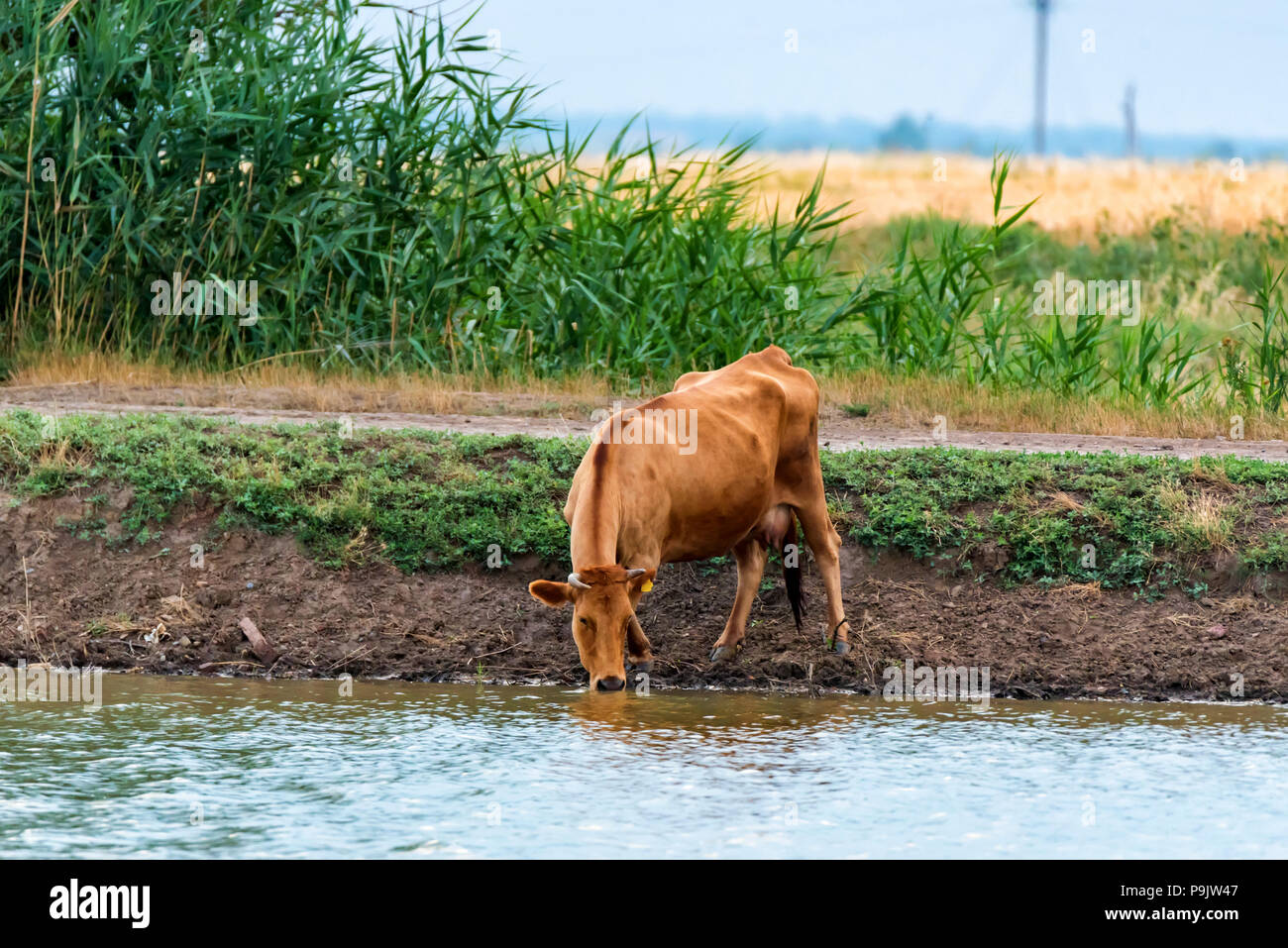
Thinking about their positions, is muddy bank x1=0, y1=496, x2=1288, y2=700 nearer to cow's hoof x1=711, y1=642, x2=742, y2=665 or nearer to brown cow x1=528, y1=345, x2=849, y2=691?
cow's hoof x1=711, y1=642, x2=742, y2=665

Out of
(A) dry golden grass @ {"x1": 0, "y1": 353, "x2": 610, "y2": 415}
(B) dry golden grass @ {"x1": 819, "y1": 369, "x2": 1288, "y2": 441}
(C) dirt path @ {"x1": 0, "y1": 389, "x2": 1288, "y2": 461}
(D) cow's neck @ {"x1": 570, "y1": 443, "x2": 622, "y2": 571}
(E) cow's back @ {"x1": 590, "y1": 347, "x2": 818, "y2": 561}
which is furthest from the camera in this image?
(A) dry golden grass @ {"x1": 0, "y1": 353, "x2": 610, "y2": 415}

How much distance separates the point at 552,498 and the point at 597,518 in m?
2.02

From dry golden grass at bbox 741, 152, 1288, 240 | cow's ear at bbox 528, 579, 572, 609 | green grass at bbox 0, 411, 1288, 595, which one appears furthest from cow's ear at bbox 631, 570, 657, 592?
dry golden grass at bbox 741, 152, 1288, 240

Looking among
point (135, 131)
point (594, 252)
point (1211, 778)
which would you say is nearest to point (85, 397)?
point (135, 131)

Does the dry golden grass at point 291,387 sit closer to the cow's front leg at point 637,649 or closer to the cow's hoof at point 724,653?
the cow's hoof at point 724,653

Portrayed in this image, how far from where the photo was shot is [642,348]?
13930 mm

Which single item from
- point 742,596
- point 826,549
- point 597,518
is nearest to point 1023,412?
point 826,549

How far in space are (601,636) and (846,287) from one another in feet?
25.7

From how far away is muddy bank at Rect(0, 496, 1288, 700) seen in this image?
8.63 meters

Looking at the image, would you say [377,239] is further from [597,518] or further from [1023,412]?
[597,518]

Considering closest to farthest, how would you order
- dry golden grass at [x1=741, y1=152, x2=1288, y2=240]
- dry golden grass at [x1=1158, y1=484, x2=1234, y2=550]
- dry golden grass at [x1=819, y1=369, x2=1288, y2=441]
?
1. dry golden grass at [x1=1158, y1=484, x2=1234, y2=550]
2. dry golden grass at [x1=819, y1=369, x2=1288, y2=441]
3. dry golden grass at [x1=741, y1=152, x2=1288, y2=240]

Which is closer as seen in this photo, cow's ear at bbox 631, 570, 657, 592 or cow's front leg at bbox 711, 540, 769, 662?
cow's ear at bbox 631, 570, 657, 592

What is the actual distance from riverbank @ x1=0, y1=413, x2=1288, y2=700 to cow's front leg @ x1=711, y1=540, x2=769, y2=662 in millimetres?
116

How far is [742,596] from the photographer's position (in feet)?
29.0
